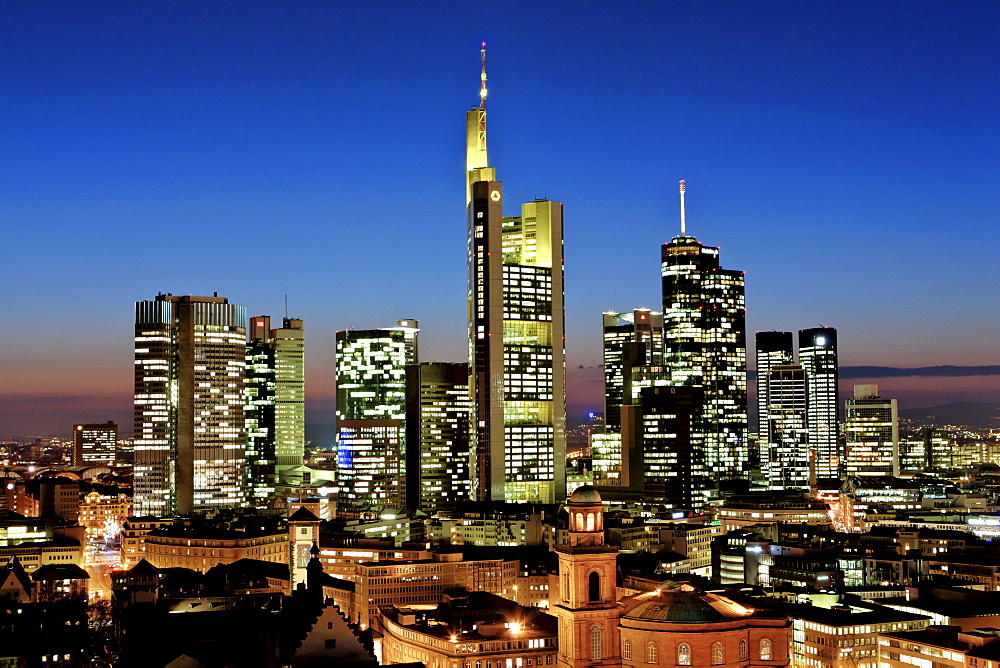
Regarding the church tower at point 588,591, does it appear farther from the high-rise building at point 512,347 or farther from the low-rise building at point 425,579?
the high-rise building at point 512,347

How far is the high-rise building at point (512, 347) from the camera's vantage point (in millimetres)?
187375

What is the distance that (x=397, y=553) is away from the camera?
129250 mm

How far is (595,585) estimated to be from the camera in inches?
2709

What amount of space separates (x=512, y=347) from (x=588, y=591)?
12274cm

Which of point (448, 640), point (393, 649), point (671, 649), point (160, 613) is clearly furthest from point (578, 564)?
point (160, 613)

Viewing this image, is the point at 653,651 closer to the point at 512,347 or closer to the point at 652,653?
the point at 652,653

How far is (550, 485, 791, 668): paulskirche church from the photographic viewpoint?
225 ft

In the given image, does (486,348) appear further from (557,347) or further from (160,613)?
(160,613)

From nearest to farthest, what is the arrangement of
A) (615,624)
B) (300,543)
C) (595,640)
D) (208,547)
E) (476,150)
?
1. (595,640)
2. (615,624)
3. (208,547)
4. (300,543)
5. (476,150)

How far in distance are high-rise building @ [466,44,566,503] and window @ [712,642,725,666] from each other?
11751 cm

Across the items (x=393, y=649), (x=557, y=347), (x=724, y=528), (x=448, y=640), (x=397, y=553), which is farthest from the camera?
(x=557, y=347)

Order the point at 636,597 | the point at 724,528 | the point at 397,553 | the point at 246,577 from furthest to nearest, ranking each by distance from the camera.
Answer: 1. the point at 724,528
2. the point at 397,553
3. the point at 246,577
4. the point at 636,597

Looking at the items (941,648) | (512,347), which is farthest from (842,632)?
(512,347)

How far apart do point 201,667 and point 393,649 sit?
2373 cm
